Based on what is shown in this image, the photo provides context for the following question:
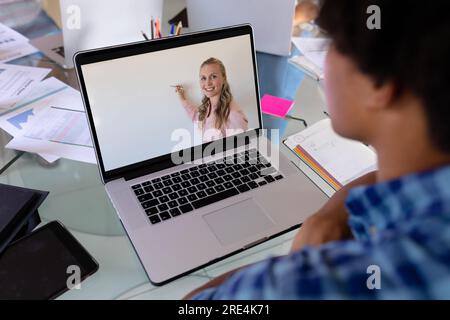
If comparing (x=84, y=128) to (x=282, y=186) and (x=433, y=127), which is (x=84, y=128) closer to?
(x=282, y=186)

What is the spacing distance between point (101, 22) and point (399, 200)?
915 millimetres

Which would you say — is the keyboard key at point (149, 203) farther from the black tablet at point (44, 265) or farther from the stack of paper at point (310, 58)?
the stack of paper at point (310, 58)

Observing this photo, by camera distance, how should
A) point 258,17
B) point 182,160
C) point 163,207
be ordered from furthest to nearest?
point 258,17 < point 182,160 < point 163,207

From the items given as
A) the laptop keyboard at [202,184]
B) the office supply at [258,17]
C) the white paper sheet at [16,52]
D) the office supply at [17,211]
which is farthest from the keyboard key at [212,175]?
the white paper sheet at [16,52]

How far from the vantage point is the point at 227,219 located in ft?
2.60

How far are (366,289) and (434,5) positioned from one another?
275 millimetres

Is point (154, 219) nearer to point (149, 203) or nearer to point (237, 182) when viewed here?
point (149, 203)

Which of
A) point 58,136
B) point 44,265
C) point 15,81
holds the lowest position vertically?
point 44,265

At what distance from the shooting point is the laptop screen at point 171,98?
0.81 meters

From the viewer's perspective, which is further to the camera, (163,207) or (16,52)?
(16,52)

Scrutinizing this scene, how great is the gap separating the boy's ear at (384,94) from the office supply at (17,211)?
0.63m

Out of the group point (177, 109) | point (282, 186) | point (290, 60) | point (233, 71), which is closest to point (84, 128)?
point (177, 109)

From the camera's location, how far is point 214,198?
83 cm

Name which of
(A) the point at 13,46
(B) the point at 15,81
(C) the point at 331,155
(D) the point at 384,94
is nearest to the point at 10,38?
(A) the point at 13,46
